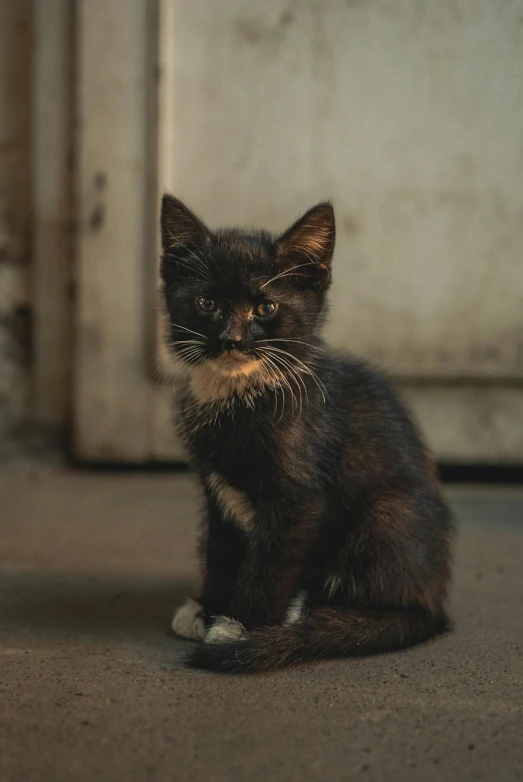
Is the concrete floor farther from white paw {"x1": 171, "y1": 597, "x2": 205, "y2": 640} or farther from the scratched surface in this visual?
the scratched surface

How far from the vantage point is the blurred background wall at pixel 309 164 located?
10.2 ft

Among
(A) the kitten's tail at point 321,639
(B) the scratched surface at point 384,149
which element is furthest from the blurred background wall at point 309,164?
(A) the kitten's tail at point 321,639

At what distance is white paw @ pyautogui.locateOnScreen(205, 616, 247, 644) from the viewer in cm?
167

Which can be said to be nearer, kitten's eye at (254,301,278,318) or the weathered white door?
kitten's eye at (254,301,278,318)

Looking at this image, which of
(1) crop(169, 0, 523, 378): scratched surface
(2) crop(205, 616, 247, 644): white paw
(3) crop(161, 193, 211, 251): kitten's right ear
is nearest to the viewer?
(2) crop(205, 616, 247, 644): white paw

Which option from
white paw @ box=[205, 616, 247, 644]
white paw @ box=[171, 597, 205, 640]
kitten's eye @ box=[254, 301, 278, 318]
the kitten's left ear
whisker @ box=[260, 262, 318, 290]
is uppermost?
the kitten's left ear

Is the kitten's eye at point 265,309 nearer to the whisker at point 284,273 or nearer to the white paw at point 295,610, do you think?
the whisker at point 284,273

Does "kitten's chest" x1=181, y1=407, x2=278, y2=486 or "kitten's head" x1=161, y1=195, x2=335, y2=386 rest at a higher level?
"kitten's head" x1=161, y1=195, x2=335, y2=386

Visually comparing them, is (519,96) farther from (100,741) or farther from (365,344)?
(100,741)

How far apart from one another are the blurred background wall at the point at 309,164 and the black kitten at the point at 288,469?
54.1 inches

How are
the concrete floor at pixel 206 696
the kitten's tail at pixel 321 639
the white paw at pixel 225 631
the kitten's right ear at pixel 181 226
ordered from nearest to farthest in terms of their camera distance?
the concrete floor at pixel 206 696 → the kitten's tail at pixel 321 639 → the white paw at pixel 225 631 → the kitten's right ear at pixel 181 226

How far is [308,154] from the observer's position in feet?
10.5

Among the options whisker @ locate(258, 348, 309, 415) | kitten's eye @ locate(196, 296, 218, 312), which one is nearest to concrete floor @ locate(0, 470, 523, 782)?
whisker @ locate(258, 348, 309, 415)

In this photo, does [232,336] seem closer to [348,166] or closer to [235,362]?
[235,362]
